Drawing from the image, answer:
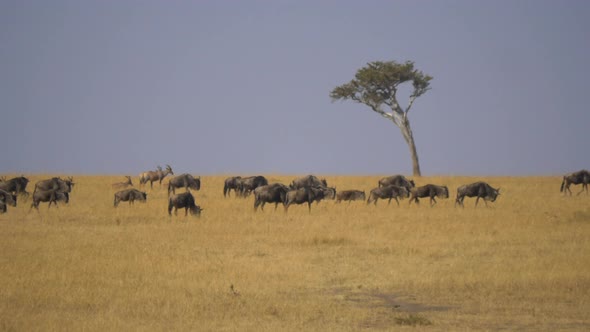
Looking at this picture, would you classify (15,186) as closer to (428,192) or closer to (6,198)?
(6,198)

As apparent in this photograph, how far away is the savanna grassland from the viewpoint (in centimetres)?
1236

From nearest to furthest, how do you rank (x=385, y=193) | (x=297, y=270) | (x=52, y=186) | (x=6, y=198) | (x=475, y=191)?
(x=297, y=270), (x=6, y=198), (x=475, y=191), (x=385, y=193), (x=52, y=186)

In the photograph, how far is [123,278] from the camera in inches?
628

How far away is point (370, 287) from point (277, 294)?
1.91 m

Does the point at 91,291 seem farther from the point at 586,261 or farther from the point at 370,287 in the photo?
the point at 586,261

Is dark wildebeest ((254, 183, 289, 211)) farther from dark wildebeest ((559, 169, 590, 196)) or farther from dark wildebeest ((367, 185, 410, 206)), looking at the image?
dark wildebeest ((559, 169, 590, 196))

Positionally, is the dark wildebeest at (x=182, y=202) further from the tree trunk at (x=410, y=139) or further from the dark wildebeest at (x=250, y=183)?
the tree trunk at (x=410, y=139)

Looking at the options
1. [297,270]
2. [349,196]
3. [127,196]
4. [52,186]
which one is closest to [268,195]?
[349,196]

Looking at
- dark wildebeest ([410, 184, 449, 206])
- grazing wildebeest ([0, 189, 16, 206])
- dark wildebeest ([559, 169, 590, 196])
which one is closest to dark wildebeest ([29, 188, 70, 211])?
grazing wildebeest ([0, 189, 16, 206])

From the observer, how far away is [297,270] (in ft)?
55.8

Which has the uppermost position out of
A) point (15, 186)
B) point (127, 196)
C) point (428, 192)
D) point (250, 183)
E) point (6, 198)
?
point (250, 183)

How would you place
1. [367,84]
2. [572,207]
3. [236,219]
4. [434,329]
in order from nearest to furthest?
1. [434,329]
2. [236,219]
3. [572,207]
4. [367,84]

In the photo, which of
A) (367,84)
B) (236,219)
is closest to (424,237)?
(236,219)

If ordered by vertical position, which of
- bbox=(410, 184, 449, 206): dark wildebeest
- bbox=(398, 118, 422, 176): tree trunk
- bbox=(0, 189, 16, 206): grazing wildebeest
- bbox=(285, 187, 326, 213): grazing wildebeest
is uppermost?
bbox=(398, 118, 422, 176): tree trunk
